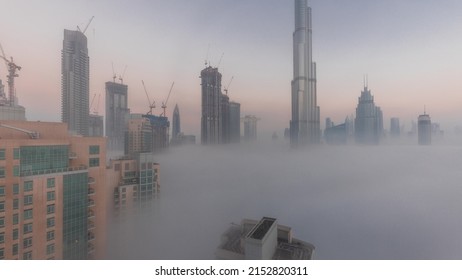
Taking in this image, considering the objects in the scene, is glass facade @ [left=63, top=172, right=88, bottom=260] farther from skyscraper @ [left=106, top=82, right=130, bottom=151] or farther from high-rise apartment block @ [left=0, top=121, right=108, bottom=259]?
skyscraper @ [left=106, top=82, right=130, bottom=151]

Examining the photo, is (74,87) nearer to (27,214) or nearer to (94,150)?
(94,150)

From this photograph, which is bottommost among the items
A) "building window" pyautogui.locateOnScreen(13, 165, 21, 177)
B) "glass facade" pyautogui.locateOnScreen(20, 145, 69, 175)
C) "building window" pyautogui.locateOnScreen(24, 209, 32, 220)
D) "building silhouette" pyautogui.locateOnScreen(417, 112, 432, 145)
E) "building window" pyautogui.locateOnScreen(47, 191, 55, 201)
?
"building window" pyautogui.locateOnScreen(24, 209, 32, 220)

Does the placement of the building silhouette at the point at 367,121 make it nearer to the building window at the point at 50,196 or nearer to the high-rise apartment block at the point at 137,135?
the building window at the point at 50,196

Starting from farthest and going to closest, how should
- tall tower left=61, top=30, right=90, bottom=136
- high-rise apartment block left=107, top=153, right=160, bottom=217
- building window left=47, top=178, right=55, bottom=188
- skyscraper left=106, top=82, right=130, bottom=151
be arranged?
skyscraper left=106, top=82, right=130, bottom=151, tall tower left=61, top=30, right=90, bottom=136, high-rise apartment block left=107, top=153, right=160, bottom=217, building window left=47, top=178, right=55, bottom=188

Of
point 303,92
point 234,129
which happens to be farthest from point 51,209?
point 303,92

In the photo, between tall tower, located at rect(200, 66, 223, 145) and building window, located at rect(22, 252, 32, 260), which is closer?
building window, located at rect(22, 252, 32, 260)

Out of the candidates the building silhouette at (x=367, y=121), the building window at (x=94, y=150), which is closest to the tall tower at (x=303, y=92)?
the building silhouette at (x=367, y=121)

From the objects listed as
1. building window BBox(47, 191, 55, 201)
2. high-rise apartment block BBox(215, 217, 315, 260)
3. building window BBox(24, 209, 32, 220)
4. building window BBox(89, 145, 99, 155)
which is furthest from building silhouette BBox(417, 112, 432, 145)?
building window BBox(24, 209, 32, 220)
